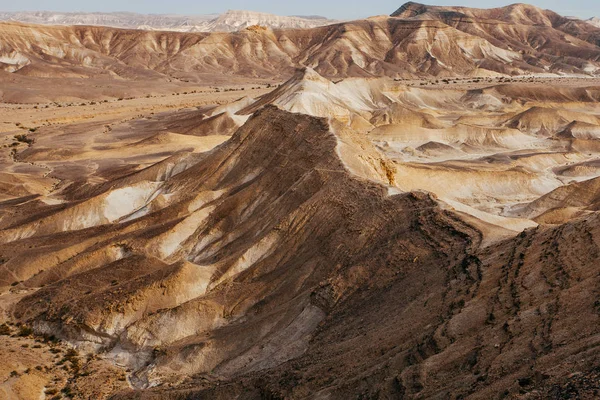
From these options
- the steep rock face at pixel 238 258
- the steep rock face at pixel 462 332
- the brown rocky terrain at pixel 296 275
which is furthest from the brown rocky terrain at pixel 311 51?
the steep rock face at pixel 462 332

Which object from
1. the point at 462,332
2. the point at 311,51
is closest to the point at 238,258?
the point at 462,332

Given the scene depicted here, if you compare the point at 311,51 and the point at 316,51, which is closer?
the point at 316,51

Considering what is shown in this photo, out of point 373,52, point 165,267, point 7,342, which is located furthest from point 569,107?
point 7,342

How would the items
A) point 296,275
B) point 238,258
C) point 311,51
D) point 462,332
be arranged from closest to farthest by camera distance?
point 462,332 < point 296,275 < point 238,258 < point 311,51

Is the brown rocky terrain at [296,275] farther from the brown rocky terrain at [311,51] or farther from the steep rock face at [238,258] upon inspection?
the brown rocky terrain at [311,51]

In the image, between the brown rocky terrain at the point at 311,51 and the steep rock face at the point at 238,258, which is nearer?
the steep rock face at the point at 238,258

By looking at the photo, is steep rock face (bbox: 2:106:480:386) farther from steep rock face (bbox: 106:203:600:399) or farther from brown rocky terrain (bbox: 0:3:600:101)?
brown rocky terrain (bbox: 0:3:600:101)

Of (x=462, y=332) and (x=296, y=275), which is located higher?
(x=296, y=275)

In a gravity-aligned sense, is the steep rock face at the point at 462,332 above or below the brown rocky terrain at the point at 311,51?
below

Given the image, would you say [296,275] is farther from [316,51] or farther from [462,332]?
[316,51]

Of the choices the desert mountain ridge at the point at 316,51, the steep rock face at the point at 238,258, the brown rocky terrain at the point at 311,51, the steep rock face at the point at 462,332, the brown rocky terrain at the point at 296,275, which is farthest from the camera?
the desert mountain ridge at the point at 316,51

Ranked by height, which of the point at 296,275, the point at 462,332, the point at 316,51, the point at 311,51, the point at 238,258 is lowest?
the point at 462,332

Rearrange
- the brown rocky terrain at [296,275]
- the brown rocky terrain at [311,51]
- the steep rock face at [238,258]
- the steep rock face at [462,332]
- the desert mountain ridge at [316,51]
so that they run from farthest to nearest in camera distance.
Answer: the desert mountain ridge at [316,51], the brown rocky terrain at [311,51], the steep rock face at [238,258], the brown rocky terrain at [296,275], the steep rock face at [462,332]
